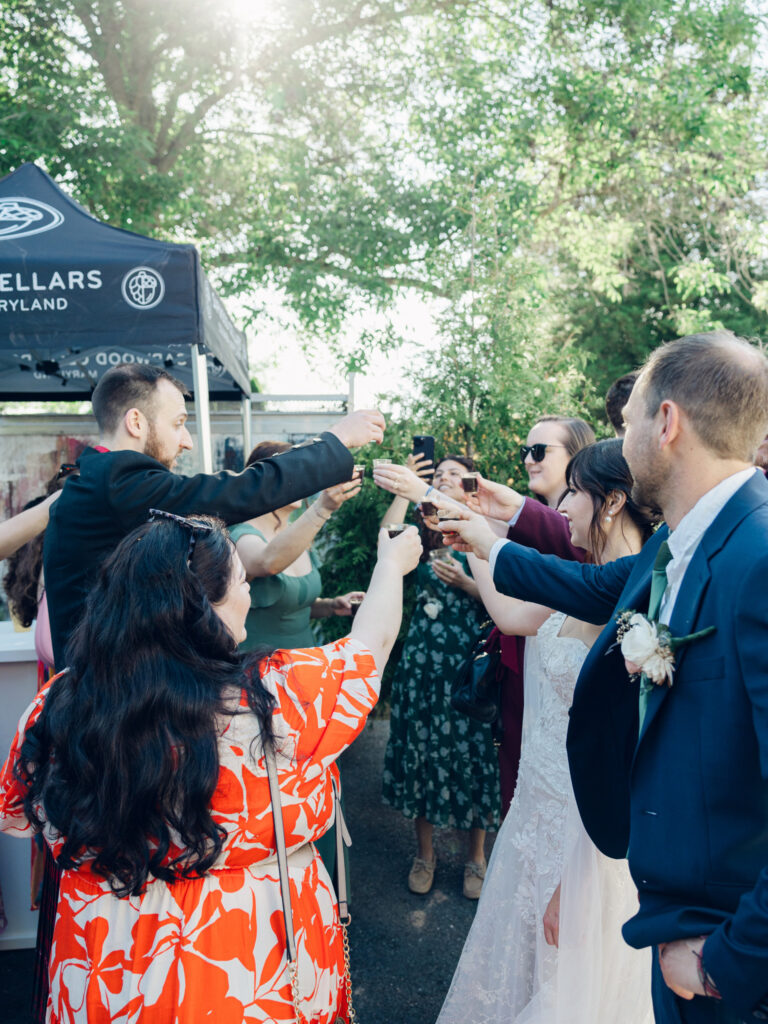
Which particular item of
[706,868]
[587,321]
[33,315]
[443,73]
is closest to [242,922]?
[706,868]

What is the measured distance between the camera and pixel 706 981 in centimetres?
124

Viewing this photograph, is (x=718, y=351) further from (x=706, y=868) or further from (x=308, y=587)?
(x=308, y=587)

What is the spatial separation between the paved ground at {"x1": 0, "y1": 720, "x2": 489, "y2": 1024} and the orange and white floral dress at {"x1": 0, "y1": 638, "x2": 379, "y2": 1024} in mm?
1751

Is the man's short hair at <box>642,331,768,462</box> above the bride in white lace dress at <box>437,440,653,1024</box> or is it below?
above

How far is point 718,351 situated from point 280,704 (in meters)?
1.19

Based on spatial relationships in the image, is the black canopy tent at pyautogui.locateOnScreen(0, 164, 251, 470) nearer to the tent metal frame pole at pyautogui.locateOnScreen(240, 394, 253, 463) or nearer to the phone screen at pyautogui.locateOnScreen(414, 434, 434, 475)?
the phone screen at pyautogui.locateOnScreen(414, 434, 434, 475)

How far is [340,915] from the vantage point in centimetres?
181

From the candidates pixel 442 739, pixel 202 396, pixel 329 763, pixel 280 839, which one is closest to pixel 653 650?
pixel 329 763

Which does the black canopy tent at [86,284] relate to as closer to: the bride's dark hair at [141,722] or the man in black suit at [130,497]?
the man in black suit at [130,497]

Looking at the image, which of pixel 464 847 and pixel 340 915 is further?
pixel 464 847

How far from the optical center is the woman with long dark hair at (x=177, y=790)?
141cm

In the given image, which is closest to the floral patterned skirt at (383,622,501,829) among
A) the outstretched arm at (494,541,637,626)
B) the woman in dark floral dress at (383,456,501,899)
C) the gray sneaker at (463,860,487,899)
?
the woman in dark floral dress at (383,456,501,899)

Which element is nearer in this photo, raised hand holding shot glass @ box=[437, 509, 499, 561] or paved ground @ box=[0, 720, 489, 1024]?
raised hand holding shot glass @ box=[437, 509, 499, 561]

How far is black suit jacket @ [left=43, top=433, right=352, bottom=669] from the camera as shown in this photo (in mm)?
2230
